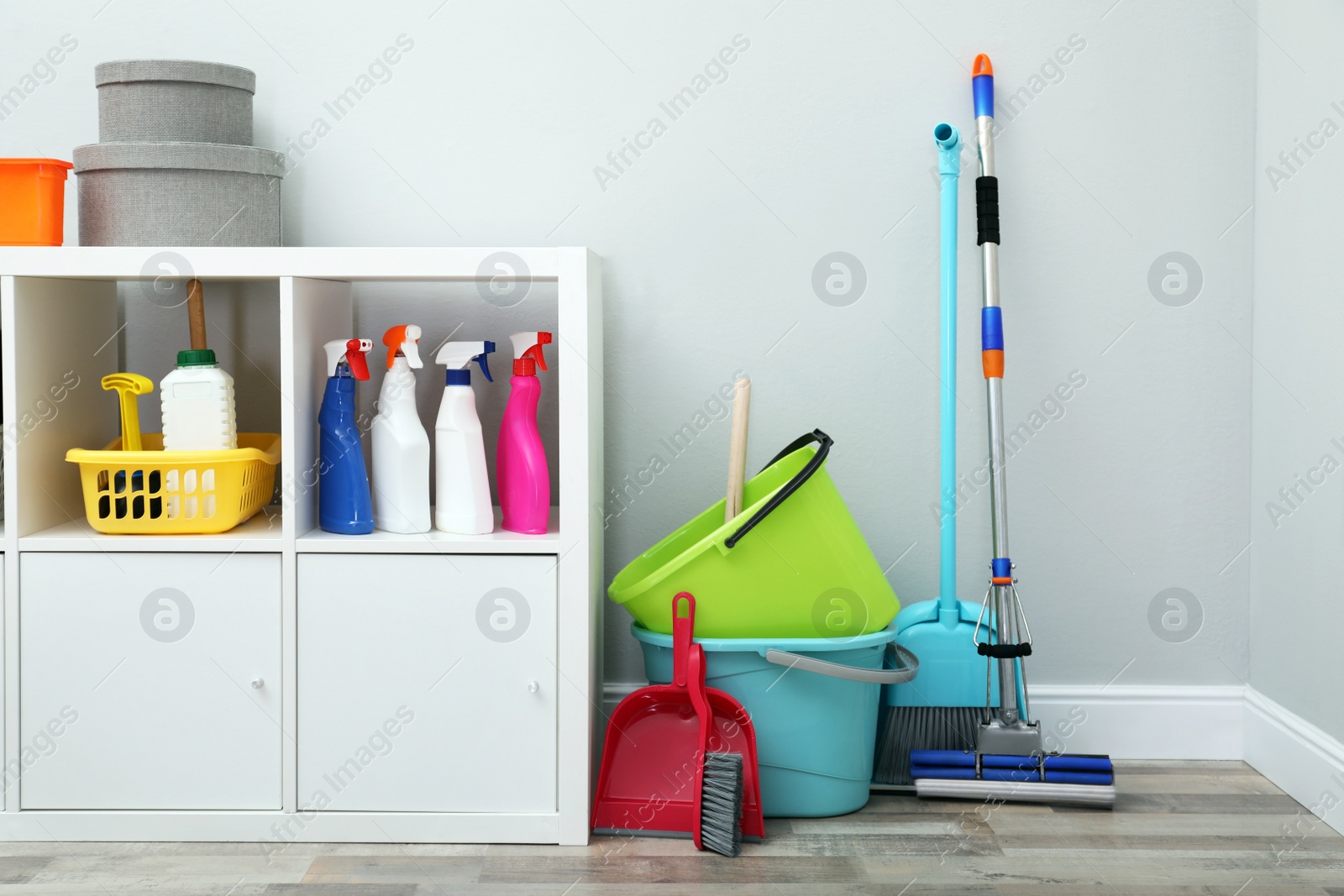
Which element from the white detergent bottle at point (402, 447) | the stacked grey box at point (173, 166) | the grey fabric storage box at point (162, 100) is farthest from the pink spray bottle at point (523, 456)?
the grey fabric storage box at point (162, 100)

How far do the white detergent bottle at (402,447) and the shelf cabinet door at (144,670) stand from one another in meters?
0.20

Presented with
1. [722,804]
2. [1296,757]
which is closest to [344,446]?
[722,804]

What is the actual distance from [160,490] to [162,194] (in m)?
0.48

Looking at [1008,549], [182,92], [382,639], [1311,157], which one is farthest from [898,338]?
[182,92]

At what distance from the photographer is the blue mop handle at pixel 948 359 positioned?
6.25ft

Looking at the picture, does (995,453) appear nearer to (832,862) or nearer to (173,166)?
(832,862)

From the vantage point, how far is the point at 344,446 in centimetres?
165

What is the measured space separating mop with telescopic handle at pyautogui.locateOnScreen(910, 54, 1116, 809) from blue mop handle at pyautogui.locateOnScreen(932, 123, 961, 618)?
5 cm

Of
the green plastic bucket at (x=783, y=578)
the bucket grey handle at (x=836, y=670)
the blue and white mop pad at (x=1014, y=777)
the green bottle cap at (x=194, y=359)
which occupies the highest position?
the green bottle cap at (x=194, y=359)

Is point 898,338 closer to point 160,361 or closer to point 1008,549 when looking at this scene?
point 1008,549

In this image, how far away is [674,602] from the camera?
1696 mm

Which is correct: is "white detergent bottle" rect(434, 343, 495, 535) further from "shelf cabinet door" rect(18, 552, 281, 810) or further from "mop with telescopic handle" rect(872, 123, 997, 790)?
"mop with telescopic handle" rect(872, 123, 997, 790)

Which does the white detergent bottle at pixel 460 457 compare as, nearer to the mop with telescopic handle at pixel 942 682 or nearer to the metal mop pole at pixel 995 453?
the mop with telescopic handle at pixel 942 682

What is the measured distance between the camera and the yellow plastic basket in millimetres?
1610
